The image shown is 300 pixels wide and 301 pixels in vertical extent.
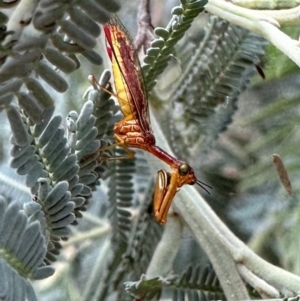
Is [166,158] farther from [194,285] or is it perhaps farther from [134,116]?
[194,285]

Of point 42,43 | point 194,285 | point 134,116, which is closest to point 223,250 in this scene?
point 194,285

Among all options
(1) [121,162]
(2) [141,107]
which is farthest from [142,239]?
(2) [141,107]

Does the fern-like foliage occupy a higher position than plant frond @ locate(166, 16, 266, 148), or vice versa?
plant frond @ locate(166, 16, 266, 148)

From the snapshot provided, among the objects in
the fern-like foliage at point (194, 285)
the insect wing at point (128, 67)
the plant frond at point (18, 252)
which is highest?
the insect wing at point (128, 67)

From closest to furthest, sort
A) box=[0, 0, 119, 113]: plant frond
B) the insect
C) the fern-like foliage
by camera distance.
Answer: box=[0, 0, 119, 113]: plant frond
the insect
the fern-like foliage

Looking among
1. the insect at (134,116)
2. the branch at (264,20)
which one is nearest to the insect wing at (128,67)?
the insect at (134,116)

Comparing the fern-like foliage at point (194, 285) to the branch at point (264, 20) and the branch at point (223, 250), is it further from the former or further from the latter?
the branch at point (264, 20)

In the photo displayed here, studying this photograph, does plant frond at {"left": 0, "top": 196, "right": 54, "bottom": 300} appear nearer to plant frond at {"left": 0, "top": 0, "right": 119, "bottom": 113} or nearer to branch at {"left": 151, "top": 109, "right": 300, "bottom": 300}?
plant frond at {"left": 0, "top": 0, "right": 119, "bottom": 113}

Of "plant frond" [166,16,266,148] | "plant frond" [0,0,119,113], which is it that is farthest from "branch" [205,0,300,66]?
"plant frond" [0,0,119,113]
